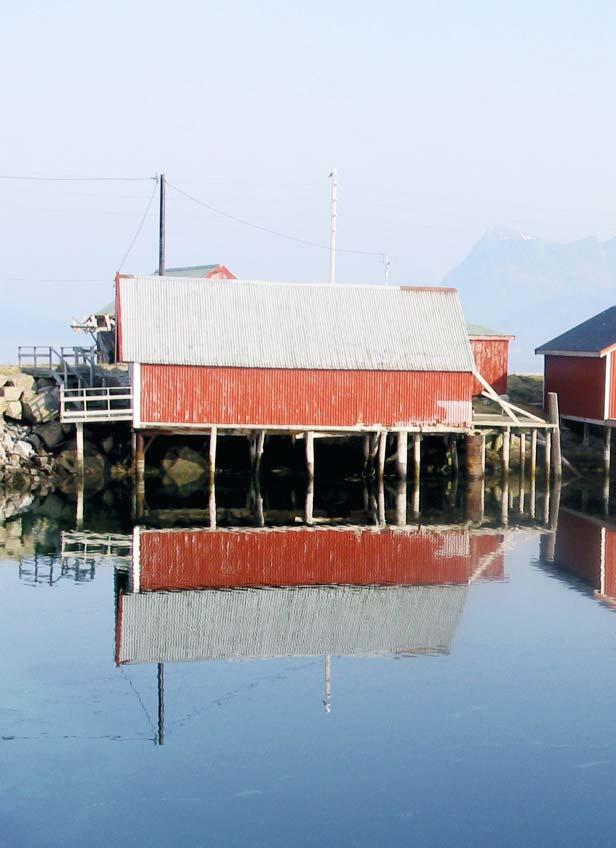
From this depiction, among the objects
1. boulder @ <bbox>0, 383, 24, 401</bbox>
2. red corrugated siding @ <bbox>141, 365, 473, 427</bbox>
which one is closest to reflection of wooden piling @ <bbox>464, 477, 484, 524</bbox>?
red corrugated siding @ <bbox>141, 365, 473, 427</bbox>

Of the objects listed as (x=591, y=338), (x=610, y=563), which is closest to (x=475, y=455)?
(x=591, y=338)

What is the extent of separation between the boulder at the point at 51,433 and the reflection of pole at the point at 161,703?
19.6 meters

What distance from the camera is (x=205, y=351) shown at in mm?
35656

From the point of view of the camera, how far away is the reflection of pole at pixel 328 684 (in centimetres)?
1775

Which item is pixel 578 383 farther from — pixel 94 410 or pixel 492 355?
pixel 94 410

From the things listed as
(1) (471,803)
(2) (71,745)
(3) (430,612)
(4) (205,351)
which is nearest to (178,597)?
(3) (430,612)

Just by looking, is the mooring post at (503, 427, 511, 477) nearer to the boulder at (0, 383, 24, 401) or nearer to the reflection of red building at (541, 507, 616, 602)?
the reflection of red building at (541, 507, 616, 602)

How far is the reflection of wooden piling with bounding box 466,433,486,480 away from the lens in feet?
123

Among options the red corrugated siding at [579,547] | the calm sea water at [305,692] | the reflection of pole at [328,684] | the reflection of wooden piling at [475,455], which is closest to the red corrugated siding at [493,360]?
the reflection of wooden piling at [475,455]

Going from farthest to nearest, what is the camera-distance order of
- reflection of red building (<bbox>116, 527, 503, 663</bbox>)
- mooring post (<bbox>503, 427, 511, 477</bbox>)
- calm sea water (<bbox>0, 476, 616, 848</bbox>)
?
mooring post (<bbox>503, 427, 511, 477</bbox>), reflection of red building (<bbox>116, 527, 503, 663</bbox>), calm sea water (<bbox>0, 476, 616, 848</bbox>)

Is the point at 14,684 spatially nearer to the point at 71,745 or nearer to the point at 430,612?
the point at 71,745

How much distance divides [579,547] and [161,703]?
1440 cm

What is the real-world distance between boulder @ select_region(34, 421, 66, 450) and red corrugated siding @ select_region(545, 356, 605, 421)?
1610cm

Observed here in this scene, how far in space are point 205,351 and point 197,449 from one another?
4.72m
